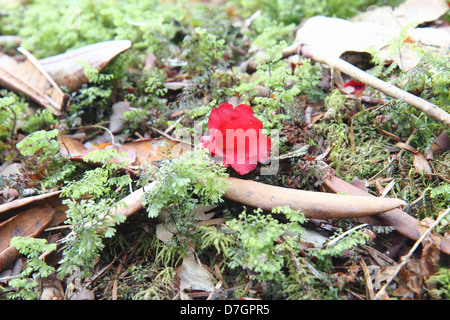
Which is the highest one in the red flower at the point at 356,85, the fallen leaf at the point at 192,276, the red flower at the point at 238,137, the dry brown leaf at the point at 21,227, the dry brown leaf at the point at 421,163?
the red flower at the point at 238,137

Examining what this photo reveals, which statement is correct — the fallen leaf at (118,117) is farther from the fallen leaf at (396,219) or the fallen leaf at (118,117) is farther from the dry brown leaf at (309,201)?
the fallen leaf at (396,219)

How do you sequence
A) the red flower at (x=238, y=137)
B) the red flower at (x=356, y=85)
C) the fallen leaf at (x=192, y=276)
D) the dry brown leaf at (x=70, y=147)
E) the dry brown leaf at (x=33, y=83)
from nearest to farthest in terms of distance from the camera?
the fallen leaf at (x=192, y=276), the red flower at (x=238, y=137), the dry brown leaf at (x=70, y=147), the red flower at (x=356, y=85), the dry brown leaf at (x=33, y=83)

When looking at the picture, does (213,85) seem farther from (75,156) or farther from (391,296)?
(391,296)

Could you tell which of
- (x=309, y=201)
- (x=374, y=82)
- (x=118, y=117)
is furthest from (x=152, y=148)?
(x=374, y=82)

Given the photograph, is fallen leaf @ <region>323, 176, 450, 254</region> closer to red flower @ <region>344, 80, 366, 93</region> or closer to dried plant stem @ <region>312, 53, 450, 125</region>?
dried plant stem @ <region>312, 53, 450, 125</region>

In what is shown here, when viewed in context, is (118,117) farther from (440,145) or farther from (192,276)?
(440,145)

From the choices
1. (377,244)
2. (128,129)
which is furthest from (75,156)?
(377,244)

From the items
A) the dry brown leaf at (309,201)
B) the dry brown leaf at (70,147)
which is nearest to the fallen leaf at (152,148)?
the dry brown leaf at (70,147)
